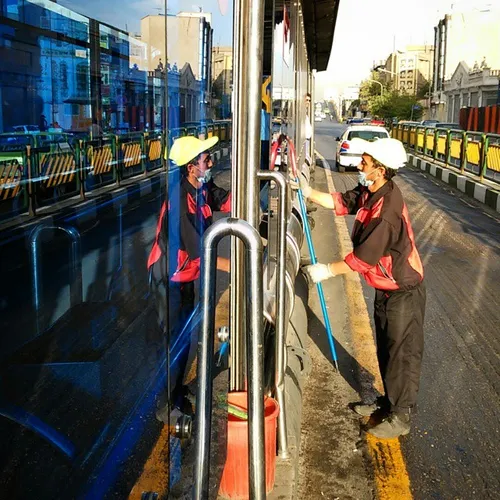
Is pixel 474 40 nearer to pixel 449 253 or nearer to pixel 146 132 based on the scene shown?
pixel 449 253

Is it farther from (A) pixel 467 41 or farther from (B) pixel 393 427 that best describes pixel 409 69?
(B) pixel 393 427

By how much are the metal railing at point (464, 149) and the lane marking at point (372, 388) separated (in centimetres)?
966

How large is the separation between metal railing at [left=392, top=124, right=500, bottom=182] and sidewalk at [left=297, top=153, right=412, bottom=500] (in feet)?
34.2

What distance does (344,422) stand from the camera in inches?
160

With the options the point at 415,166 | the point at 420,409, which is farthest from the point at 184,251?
the point at 415,166

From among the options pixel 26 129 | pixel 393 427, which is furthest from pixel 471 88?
pixel 26 129

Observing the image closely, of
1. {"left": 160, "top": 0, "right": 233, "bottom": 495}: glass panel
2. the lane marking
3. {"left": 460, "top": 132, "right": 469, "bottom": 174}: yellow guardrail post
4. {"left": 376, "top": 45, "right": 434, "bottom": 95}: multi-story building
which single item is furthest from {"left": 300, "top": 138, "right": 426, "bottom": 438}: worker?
{"left": 376, "top": 45, "right": 434, "bottom": 95}: multi-story building

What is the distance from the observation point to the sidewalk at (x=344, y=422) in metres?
3.38

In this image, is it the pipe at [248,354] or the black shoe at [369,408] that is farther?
the black shoe at [369,408]

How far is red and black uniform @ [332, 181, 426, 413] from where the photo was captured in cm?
364

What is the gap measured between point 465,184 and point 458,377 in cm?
1287

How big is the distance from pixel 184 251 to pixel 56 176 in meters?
0.51

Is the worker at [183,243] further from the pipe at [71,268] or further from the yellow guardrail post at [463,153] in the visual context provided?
the yellow guardrail post at [463,153]

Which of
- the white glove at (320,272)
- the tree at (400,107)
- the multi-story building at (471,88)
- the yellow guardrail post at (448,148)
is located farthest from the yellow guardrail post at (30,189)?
the tree at (400,107)
